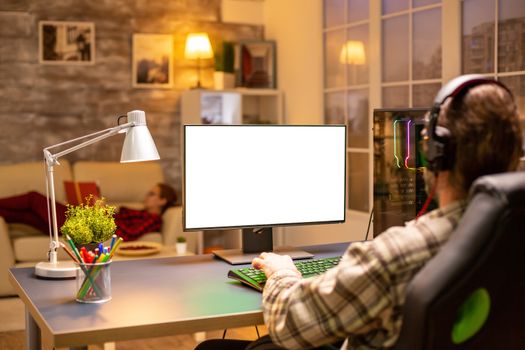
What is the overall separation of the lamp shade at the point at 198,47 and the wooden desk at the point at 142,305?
409 cm

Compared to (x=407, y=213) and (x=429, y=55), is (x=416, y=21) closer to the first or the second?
(x=429, y=55)

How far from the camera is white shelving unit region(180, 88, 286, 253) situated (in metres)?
6.15

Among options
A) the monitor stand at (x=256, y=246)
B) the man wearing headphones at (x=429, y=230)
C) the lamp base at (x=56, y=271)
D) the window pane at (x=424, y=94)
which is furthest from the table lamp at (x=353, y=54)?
the man wearing headphones at (x=429, y=230)

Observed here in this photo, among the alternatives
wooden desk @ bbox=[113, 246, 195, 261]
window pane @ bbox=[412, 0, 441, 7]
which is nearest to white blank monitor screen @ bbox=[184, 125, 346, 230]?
wooden desk @ bbox=[113, 246, 195, 261]

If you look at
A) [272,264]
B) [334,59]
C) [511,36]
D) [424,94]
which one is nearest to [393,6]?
[424,94]

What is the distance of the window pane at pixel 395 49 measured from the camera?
4.86 metres

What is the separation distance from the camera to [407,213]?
Result: 2678mm

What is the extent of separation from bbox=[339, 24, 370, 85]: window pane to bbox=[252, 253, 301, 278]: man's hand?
3.50 m

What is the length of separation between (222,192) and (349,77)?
10.7 feet

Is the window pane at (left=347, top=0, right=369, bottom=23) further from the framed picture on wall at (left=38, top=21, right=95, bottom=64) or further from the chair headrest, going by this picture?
the chair headrest

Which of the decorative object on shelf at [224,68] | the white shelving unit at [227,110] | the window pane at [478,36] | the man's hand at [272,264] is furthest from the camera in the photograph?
the decorative object on shelf at [224,68]

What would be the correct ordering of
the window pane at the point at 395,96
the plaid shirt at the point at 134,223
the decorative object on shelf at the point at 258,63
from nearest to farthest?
the window pane at the point at 395,96 < the plaid shirt at the point at 134,223 < the decorative object on shelf at the point at 258,63

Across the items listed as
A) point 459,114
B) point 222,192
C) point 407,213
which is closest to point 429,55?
point 407,213

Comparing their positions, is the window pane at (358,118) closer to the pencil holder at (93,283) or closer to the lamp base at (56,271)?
the lamp base at (56,271)
